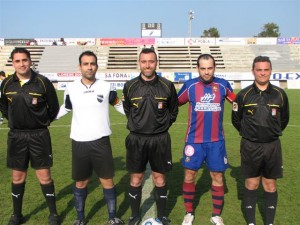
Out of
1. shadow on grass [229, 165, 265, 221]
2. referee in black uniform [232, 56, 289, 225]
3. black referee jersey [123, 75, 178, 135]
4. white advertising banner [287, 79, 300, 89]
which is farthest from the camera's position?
white advertising banner [287, 79, 300, 89]

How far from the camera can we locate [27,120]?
4117 millimetres

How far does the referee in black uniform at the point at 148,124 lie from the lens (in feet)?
13.6

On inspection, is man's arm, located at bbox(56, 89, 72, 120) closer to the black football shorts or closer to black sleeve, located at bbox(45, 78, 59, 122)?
black sleeve, located at bbox(45, 78, 59, 122)

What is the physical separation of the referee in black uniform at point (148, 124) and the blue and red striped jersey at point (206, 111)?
283 mm

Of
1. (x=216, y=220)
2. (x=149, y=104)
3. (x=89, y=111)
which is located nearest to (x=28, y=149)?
(x=89, y=111)

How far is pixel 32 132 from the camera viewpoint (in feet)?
13.7

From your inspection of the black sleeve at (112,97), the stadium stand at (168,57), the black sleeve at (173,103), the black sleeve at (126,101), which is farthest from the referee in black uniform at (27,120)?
the stadium stand at (168,57)

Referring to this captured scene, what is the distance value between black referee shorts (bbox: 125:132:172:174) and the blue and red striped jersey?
37 cm

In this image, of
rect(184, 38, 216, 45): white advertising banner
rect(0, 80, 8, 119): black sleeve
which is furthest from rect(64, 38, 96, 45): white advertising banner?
rect(0, 80, 8, 119): black sleeve

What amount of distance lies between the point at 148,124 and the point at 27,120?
4.76 ft

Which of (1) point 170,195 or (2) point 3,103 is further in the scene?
(1) point 170,195

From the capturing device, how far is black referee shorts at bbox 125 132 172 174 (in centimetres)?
418

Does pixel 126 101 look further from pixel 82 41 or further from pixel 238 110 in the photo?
pixel 82 41

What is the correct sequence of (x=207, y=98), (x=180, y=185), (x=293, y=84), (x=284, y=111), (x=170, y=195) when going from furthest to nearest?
(x=293, y=84)
(x=180, y=185)
(x=170, y=195)
(x=207, y=98)
(x=284, y=111)
